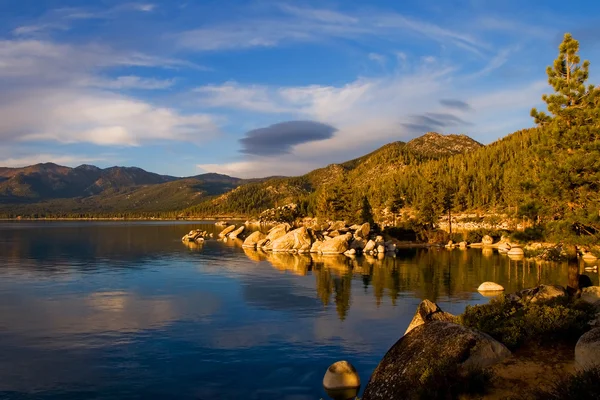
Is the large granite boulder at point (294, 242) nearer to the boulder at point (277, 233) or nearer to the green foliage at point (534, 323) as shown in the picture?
the boulder at point (277, 233)

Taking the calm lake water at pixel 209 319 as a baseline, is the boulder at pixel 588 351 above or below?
above

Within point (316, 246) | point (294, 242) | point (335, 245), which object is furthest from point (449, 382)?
point (294, 242)

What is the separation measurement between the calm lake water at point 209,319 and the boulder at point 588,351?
39.9 feet

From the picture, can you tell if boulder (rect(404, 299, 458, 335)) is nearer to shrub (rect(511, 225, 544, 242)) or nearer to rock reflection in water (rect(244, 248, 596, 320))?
rock reflection in water (rect(244, 248, 596, 320))

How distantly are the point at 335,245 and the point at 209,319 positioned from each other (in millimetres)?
58772

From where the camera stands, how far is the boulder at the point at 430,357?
1683cm

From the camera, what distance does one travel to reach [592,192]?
35906mm

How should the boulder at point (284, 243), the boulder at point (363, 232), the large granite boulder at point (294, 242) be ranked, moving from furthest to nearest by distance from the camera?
the boulder at point (363, 232), the boulder at point (284, 243), the large granite boulder at point (294, 242)

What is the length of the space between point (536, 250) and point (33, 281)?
60.9 metres

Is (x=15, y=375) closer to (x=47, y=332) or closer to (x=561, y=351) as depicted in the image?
(x=47, y=332)

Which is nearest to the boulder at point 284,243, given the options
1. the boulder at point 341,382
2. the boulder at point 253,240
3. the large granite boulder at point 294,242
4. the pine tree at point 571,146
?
the large granite boulder at point 294,242

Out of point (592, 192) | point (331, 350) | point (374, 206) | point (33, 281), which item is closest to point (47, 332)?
point (331, 350)

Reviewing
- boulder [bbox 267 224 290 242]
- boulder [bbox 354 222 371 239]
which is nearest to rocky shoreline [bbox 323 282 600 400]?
boulder [bbox 354 222 371 239]

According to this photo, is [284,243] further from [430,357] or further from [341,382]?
[430,357]
